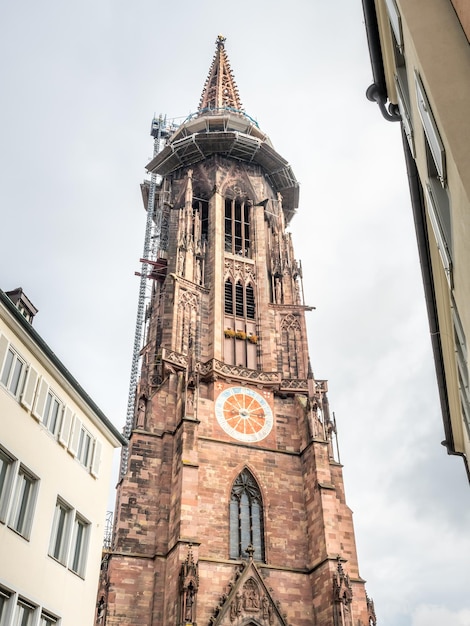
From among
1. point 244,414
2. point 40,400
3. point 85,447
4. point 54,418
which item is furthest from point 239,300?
point 40,400

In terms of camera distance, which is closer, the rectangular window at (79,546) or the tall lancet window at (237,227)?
the rectangular window at (79,546)

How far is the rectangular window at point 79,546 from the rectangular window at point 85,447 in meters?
1.36

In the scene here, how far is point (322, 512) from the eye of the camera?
2725 cm

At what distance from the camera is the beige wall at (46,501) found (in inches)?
512

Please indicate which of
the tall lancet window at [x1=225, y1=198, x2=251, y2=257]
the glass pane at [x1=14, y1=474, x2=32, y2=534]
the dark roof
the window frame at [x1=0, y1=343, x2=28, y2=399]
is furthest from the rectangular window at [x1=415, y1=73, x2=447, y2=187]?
the tall lancet window at [x1=225, y1=198, x2=251, y2=257]

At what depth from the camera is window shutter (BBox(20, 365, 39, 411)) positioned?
563 inches

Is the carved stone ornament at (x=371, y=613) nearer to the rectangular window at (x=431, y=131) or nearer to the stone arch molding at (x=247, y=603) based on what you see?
the stone arch molding at (x=247, y=603)

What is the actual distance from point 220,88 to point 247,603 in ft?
139

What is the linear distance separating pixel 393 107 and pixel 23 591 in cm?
1109

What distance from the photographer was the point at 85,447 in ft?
54.5

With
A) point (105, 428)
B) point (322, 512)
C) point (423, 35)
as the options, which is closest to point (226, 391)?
point (322, 512)

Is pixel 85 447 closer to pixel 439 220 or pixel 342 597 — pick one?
pixel 439 220

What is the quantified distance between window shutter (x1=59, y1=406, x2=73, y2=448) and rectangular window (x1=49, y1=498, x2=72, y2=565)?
1308mm

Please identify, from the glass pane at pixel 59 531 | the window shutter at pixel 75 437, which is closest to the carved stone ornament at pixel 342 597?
the window shutter at pixel 75 437
